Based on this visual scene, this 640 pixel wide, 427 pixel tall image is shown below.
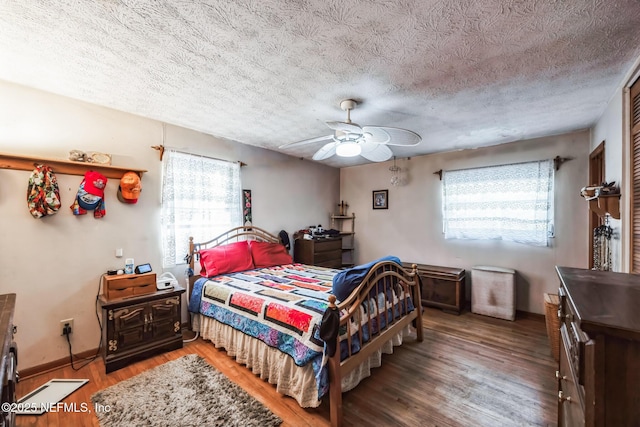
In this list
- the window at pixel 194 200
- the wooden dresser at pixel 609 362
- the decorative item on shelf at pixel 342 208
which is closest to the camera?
the wooden dresser at pixel 609 362

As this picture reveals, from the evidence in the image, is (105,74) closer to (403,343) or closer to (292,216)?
(292,216)

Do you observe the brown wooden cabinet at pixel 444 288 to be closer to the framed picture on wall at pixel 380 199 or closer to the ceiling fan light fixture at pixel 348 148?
the framed picture on wall at pixel 380 199

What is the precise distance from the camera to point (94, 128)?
8.80ft

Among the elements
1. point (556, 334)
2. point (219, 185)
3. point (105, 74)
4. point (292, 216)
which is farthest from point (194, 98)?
point (556, 334)

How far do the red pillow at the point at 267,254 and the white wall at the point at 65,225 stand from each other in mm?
1190

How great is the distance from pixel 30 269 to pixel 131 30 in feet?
7.58

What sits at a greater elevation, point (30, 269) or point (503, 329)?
point (30, 269)

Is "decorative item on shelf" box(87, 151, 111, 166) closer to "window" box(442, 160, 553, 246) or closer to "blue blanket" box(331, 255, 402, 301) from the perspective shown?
"blue blanket" box(331, 255, 402, 301)

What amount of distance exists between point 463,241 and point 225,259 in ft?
12.1

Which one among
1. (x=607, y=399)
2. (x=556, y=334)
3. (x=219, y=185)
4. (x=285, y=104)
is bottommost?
(x=556, y=334)

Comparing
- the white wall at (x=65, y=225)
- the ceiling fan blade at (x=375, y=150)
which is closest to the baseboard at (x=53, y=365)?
the white wall at (x=65, y=225)

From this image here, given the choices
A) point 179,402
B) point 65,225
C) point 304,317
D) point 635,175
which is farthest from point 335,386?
point 65,225

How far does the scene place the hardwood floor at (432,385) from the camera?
1.88 meters

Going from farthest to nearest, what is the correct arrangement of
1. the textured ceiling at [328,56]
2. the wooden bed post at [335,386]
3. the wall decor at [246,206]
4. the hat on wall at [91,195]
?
the wall decor at [246,206] < the hat on wall at [91,195] < the wooden bed post at [335,386] < the textured ceiling at [328,56]
